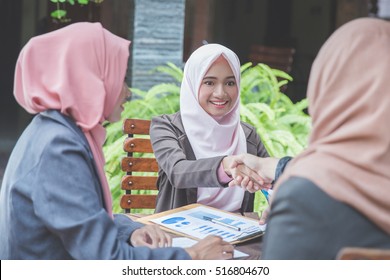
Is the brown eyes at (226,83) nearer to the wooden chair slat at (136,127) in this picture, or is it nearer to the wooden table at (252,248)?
the wooden chair slat at (136,127)

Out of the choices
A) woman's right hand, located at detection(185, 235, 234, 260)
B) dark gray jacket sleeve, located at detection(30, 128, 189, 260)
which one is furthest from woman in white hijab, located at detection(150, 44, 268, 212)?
dark gray jacket sleeve, located at detection(30, 128, 189, 260)

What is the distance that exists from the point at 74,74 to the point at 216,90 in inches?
54.0

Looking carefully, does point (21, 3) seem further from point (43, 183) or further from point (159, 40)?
point (43, 183)

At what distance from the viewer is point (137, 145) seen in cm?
373

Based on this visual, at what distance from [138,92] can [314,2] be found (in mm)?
7549

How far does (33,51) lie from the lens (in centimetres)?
Answer: 215

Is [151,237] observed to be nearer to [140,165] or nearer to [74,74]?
[74,74]

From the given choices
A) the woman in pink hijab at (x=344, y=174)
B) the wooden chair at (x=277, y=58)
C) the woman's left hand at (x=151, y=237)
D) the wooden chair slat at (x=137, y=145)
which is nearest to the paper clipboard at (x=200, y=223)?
the woman's left hand at (x=151, y=237)

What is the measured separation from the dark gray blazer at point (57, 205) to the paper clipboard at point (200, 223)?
1.37ft

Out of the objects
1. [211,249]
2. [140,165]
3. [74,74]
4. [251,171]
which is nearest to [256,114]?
[140,165]

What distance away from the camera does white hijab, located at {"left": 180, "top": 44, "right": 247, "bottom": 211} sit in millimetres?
3391

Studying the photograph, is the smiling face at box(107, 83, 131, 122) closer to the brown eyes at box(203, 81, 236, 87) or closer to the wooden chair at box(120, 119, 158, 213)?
the brown eyes at box(203, 81, 236, 87)

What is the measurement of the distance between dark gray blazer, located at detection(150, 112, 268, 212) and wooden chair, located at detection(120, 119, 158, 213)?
23 cm
